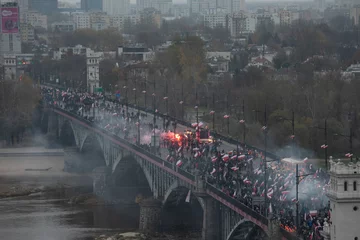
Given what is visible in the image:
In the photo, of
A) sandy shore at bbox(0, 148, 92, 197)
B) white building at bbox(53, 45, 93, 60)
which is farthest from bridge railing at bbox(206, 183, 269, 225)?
white building at bbox(53, 45, 93, 60)

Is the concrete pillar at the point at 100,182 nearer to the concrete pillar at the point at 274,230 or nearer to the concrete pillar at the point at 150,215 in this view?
the concrete pillar at the point at 150,215

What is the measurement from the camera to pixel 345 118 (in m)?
93.4

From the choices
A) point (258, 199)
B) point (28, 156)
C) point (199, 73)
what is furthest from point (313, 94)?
point (258, 199)

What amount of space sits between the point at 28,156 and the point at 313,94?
68.5 feet

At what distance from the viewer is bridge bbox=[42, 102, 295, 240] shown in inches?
2188

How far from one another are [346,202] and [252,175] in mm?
13415

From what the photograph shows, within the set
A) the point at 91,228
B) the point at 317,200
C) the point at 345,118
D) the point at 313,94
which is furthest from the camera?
the point at 313,94

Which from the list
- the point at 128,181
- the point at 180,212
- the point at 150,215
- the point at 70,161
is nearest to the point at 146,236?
the point at 150,215

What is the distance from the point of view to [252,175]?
5819 centimetres

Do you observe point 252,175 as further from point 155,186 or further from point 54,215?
point 54,215

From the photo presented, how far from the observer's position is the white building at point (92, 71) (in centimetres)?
14500

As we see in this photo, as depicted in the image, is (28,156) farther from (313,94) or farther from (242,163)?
(242,163)

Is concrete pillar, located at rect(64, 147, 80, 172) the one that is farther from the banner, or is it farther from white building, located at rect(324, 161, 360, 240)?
the banner

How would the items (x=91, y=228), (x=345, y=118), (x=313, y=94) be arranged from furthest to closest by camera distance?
(x=313, y=94) → (x=345, y=118) → (x=91, y=228)
